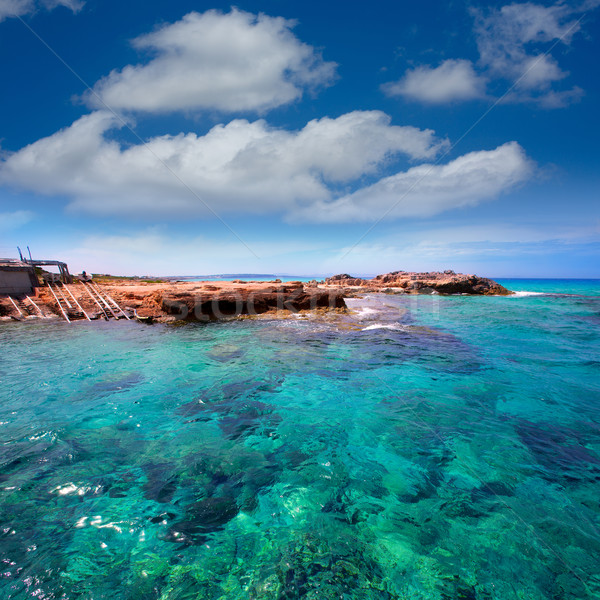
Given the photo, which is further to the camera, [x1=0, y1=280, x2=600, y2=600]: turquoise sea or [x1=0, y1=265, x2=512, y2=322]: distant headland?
[x1=0, y1=265, x2=512, y2=322]: distant headland

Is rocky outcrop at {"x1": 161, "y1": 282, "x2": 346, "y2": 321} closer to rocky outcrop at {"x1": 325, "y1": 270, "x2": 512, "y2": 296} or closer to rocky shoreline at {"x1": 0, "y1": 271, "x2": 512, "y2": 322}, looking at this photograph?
rocky shoreline at {"x1": 0, "y1": 271, "x2": 512, "y2": 322}

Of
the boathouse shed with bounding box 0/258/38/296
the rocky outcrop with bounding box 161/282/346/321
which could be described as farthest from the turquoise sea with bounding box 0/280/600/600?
the boathouse shed with bounding box 0/258/38/296

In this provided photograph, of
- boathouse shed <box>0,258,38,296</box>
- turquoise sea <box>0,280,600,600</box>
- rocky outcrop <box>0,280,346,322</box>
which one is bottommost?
turquoise sea <box>0,280,600,600</box>

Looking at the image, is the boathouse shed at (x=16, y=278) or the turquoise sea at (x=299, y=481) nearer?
the turquoise sea at (x=299, y=481)

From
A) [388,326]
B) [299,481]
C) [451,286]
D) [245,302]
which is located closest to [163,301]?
[245,302]

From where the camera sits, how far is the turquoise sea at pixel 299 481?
3.06 meters

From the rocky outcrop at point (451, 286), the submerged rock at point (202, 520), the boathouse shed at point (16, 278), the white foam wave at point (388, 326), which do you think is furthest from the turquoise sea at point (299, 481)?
the rocky outcrop at point (451, 286)

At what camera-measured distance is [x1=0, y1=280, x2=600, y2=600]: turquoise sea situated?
3061mm

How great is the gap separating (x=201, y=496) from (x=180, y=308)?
17321mm

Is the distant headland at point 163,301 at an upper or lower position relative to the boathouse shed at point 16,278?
lower

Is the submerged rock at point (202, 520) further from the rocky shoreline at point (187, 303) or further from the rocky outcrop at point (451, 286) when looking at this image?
the rocky outcrop at point (451, 286)

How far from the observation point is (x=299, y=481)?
15.0 ft

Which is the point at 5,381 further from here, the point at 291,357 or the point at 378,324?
the point at 378,324

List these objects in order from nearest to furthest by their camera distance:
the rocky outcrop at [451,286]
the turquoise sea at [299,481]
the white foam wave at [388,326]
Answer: the turquoise sea at [299,481] < the white foam wave at [388,326] < the rocky outcrop at [451,286]
